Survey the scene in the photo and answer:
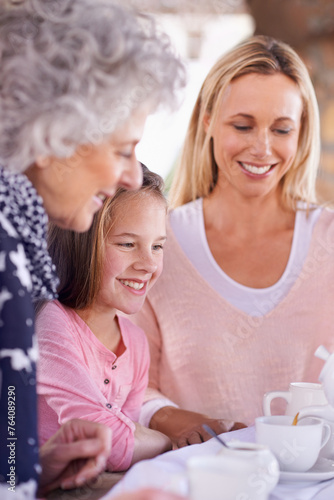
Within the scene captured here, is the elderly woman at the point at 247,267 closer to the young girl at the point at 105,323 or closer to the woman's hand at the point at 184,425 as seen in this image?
the woman's hand at the point at 184,425

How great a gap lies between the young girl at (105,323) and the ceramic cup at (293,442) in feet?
0.88

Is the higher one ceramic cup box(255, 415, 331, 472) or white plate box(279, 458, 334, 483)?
ceramic cup box(255, 415, 331, 472)

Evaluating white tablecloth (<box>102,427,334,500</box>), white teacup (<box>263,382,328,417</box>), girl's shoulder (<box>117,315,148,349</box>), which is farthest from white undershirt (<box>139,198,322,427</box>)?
white tablecloth (<box>102,427,334,500</box>)

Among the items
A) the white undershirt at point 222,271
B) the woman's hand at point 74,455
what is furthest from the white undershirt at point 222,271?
the woman's hand at point 74,455

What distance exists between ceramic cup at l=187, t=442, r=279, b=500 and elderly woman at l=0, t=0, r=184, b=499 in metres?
0.15

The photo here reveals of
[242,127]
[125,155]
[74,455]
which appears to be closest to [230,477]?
[74,455]

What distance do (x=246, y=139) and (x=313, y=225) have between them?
0.31m

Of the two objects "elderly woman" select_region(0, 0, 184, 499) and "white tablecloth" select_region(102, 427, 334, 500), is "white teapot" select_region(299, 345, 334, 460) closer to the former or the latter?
"white tablecloth" select_region(102, 427, 334, 500)

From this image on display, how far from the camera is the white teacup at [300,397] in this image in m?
1.15

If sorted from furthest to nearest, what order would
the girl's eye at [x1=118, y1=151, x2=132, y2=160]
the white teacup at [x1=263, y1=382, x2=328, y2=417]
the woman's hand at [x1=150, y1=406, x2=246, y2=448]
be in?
1. the woman's hand at [x1=150, y1=406, x2=246, y2=448]
2. the white teacup at [x1=263, y1=382, x2=328, y2=417]
3. the girl's eye at [x1=118, y1=151, x2=132, y2=160]

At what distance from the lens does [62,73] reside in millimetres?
808

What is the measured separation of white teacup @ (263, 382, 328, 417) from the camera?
1.15 metres

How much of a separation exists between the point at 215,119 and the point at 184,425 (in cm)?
83

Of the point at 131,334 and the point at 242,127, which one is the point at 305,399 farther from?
the point at 242,127
